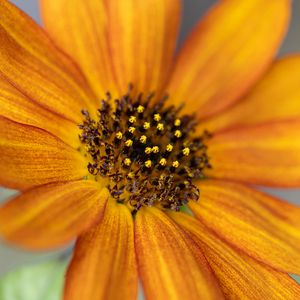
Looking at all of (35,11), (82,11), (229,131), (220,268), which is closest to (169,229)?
(220,268)

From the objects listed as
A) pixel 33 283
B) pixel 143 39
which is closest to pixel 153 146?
pixel 143 39

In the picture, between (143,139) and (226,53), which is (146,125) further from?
(226,53)

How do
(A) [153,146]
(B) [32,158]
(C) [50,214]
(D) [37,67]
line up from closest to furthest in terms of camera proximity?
1. (C) [50,214]
2. (B) [32,158]
3. (D) [37,67]
4. (A) [153,146]

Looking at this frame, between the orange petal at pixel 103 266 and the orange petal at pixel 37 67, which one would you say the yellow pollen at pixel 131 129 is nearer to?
the orange petal at pixel 37 67

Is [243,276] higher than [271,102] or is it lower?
lower

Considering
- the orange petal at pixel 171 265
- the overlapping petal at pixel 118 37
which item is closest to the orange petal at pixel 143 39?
the overlapping petal at pixel 118 37

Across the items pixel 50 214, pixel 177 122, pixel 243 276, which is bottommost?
pixel 243 276
